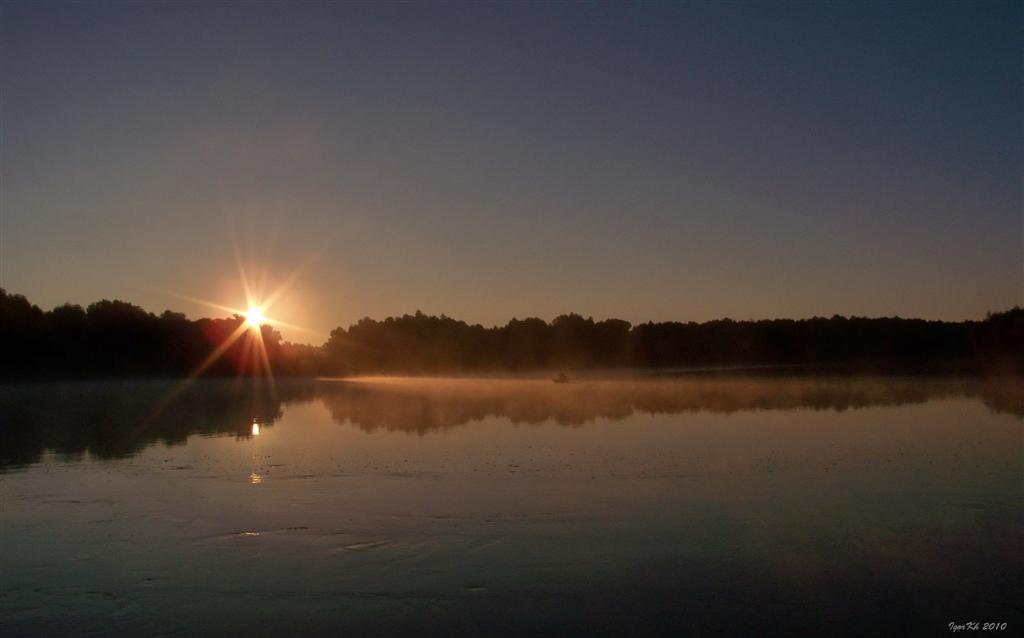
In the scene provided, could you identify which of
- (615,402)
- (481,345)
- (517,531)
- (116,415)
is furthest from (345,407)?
(481,345)

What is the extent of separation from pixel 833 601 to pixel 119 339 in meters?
69.0

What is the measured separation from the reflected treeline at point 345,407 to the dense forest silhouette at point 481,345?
41.1 ft

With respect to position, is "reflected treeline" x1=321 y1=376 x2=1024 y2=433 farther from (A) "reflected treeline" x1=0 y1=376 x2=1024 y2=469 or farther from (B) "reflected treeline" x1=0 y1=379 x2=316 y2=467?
(B) "reflected treeline" x1=0 y1=379 x2=316 y2=467

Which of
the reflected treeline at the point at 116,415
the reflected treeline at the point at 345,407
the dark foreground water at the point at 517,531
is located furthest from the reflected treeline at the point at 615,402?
the dark foreground water at the point at 517,531

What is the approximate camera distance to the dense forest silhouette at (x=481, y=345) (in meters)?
65.9

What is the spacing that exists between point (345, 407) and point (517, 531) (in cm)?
2654

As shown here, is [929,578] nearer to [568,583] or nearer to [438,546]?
[568,583]

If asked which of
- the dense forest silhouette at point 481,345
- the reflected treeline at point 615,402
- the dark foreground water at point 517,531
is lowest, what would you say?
the dark foreground water at point 517,531

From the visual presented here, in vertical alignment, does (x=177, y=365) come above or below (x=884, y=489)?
above

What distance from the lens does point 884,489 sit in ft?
51.1

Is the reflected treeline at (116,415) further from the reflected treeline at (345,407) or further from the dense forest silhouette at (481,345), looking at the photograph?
the dense forest silhouette at (481,345)

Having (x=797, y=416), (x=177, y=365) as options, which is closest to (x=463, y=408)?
(x=797, y=416)

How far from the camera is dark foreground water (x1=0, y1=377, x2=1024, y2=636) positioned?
8969mm

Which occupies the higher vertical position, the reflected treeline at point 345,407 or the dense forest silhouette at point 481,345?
the dense forest silhouette at point 481,345
